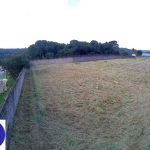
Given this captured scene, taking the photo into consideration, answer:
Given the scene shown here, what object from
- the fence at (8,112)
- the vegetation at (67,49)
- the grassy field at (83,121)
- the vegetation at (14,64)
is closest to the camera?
the fence at (8,112)

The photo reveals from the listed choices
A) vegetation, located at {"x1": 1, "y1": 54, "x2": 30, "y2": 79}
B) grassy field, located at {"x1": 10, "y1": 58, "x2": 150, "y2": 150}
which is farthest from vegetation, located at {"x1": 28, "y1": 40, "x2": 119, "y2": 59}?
grassy field, located at {"x1": 10, "y1": 58, "x2": 150, "y2": 150}

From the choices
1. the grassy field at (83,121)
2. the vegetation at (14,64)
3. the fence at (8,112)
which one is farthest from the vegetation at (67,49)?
the fence at (8,112)

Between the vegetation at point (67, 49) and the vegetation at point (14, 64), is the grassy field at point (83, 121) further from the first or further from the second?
the vegetation at point (67, 49)

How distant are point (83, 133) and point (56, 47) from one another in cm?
6660

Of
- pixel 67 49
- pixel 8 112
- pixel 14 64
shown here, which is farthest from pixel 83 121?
pixel 67 49

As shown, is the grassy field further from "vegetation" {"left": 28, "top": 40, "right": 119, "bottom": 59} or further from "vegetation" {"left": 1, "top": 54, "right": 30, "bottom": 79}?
"vegetation" {"left": 28, "top": 40, "right": 119, "bottom": 59}

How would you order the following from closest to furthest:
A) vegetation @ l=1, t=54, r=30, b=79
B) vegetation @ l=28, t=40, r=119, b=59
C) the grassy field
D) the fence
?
the fence, the grassy field, vegetation @ l=1, t=54, r=30, b=79, vegetation @ l=28, t=40, r=119, b=59

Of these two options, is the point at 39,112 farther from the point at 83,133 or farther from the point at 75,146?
the point at 75,146

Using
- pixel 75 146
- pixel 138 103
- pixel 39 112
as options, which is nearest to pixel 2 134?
pixel 75 146

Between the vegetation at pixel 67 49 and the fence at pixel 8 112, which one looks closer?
the fence at pixel 8 112

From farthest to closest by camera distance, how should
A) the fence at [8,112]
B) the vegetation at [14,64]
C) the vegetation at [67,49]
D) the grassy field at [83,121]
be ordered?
the vegetation at [67,49] → the vegetation at [14,64] → the grassy field at [83,121] → the fence at [8,112]

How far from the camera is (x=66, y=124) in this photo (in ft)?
36.5

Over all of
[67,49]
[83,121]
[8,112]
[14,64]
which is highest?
[67,49]

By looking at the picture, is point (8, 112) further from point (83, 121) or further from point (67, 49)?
point (67, 49)
